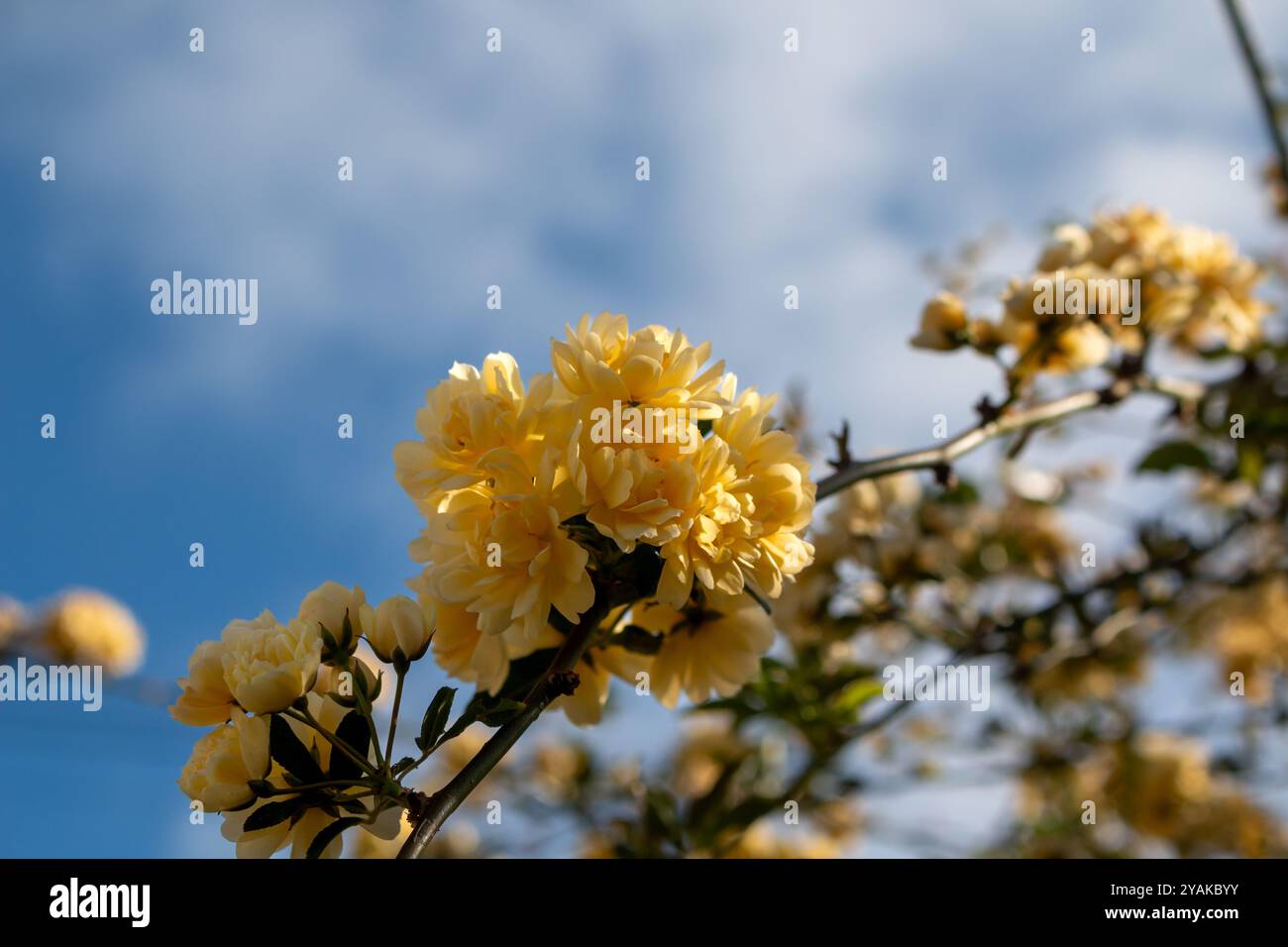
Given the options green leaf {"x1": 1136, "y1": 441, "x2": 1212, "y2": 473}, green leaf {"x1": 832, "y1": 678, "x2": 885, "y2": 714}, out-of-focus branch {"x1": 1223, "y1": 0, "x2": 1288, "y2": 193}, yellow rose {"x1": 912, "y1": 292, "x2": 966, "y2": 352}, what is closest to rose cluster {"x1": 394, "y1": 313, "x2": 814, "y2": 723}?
yellow rose {"x1": 912, "y1": 292, "x2": 966, "y2": 352}

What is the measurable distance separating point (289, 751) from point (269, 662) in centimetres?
8

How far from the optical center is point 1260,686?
11.7 ft

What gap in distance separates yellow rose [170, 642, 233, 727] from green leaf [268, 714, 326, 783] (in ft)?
0.22

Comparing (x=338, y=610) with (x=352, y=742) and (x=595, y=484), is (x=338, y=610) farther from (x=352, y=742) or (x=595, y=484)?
(x=595, y=484)

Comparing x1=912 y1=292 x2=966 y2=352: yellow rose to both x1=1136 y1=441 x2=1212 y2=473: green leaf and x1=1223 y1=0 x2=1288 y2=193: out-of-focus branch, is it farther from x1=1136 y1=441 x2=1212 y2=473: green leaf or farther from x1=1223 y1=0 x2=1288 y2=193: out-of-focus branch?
x1=1136 y1=441 x2=1212 y2=473: green leaf

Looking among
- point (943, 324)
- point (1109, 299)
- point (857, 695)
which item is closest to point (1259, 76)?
point (1109, 299)

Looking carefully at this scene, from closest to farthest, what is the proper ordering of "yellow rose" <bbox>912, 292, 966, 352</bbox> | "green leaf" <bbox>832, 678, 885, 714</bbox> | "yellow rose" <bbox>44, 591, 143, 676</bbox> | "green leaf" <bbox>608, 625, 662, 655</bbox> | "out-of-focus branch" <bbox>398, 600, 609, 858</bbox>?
"out-of-focus branch" <bbox>398, 600, 609, 858</bbox> → "green leaf" <bbox>608, 625, 662, 655</bbox> → "yellow rose" <bbox>912, 292, 966, 352</bbox> → "green leaf" <bbox>832, 678, 885, 714</bbox> → "yellow rose" <bbox>44, 591, 143, 676</bbox>

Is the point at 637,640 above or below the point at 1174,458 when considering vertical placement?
below

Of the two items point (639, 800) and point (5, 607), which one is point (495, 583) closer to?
point (639, 800)

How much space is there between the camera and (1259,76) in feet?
5.42

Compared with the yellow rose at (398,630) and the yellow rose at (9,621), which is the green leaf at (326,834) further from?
the yellow rose at (9,621)

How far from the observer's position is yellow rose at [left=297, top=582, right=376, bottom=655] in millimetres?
923
